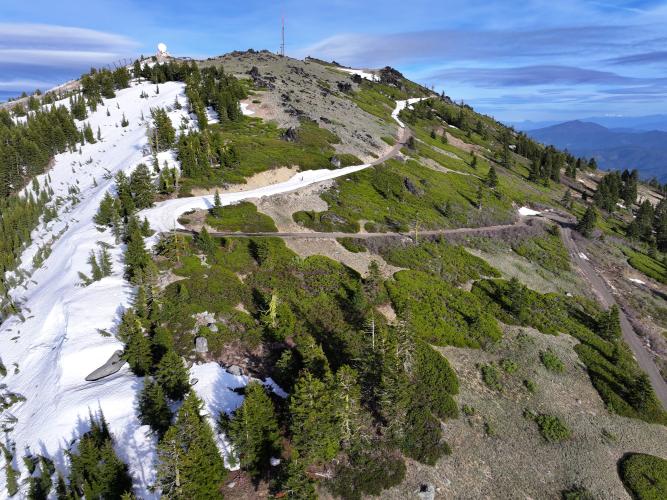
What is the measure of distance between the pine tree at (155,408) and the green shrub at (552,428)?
36.5m

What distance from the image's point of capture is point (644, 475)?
3525cm

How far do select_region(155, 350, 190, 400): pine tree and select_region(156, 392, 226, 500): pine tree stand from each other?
589 centimetres

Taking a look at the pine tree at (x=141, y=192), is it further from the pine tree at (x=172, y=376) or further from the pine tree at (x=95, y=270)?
the pine tree at (x=172, y=376)

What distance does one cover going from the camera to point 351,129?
120 meters

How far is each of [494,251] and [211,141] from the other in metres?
63.2

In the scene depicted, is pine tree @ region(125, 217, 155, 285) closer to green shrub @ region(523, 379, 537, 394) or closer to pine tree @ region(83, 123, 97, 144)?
green shrub @ region(523, 379, 537, 394)

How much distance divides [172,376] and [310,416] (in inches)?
475

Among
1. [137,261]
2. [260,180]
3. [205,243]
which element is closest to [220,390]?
[137,261]

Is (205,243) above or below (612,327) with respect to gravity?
above

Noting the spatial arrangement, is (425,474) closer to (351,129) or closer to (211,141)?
(211,141)

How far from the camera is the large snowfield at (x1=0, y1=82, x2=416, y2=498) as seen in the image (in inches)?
1096

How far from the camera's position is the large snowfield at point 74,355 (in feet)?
91.4

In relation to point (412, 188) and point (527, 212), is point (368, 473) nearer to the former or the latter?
point (412, 188)

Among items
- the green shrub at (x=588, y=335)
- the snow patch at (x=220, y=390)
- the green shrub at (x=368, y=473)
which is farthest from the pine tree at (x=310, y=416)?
the green shrub at (x=588, y=335)
